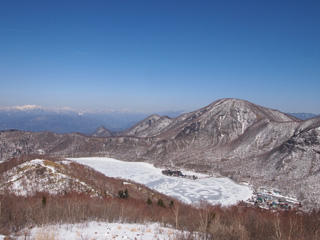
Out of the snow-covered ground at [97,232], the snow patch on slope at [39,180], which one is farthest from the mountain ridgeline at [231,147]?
the snow-covered ground at [97,232]

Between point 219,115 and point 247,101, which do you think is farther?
point 247,101

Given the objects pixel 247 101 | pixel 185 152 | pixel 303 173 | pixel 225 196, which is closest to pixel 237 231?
pixel 225 196

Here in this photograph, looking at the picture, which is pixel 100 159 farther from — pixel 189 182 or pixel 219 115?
pixel 219 115

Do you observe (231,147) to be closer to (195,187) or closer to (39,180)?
(195,187)

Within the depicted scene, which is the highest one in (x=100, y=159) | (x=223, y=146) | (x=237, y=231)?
(x=237, y=231)

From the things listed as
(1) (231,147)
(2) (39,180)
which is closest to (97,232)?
→ (2) (39,180)

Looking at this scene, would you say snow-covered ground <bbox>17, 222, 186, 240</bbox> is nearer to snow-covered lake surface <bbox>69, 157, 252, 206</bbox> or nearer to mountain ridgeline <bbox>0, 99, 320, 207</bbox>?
snow-covered lake surface <bbox>69, 157, 252, 206</bbox>
